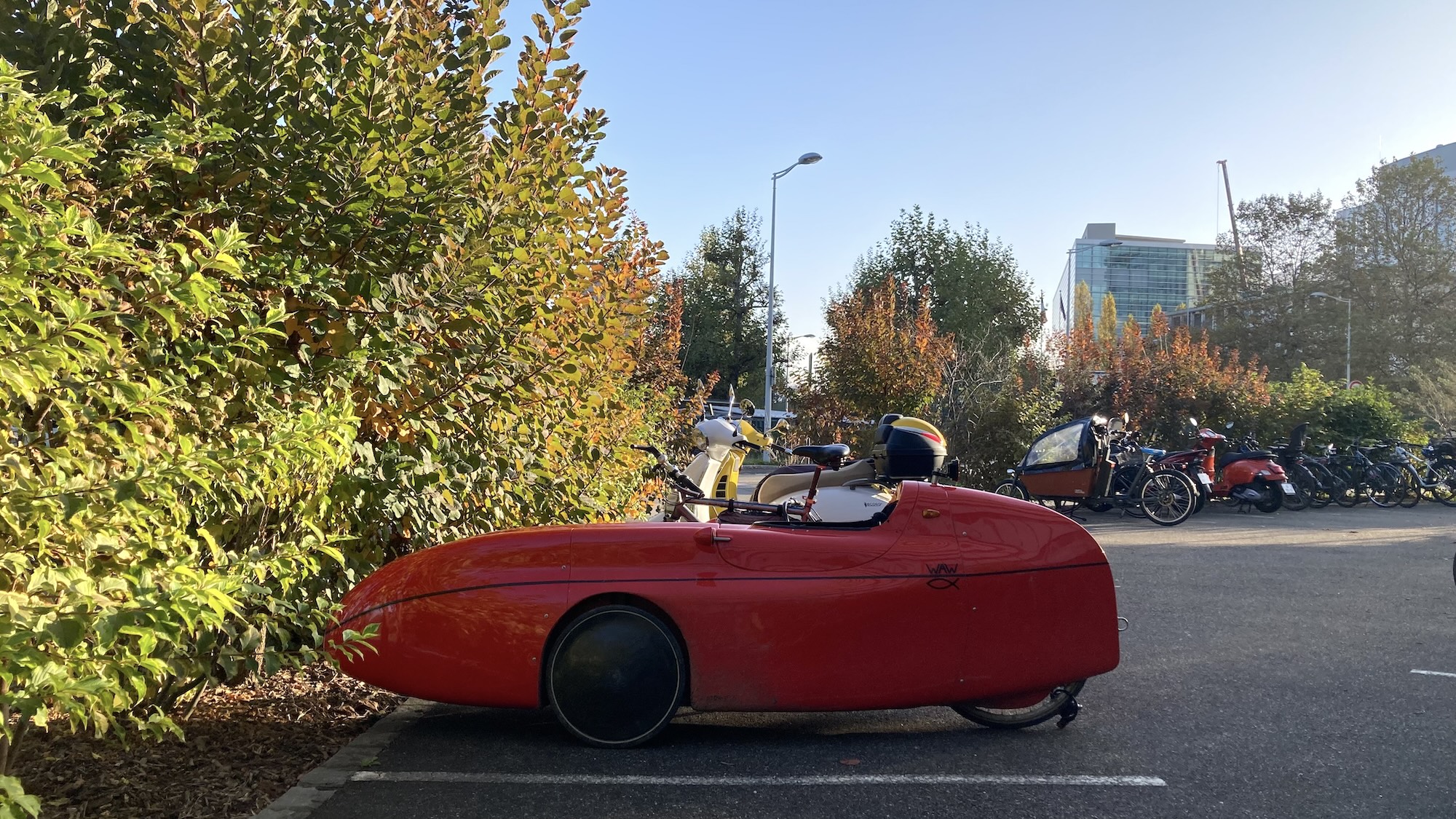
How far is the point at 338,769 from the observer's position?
11.6 ft

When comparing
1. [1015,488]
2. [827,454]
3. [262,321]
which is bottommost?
[1015,488]

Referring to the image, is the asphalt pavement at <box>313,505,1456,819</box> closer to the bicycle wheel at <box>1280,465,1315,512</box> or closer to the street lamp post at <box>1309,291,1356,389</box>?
the bicycle wheel at <box>1280,465,1315,512</box>

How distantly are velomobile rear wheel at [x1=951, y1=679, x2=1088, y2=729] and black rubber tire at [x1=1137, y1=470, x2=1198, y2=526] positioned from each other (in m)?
11.7

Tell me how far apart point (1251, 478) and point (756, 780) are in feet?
52.9

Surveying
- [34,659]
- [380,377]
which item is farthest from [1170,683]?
[34,659]

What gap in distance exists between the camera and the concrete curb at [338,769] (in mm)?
3141

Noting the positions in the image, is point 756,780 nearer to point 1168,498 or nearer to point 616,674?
point 616,674

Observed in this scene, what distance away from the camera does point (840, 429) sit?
18219mm

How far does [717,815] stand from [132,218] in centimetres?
284

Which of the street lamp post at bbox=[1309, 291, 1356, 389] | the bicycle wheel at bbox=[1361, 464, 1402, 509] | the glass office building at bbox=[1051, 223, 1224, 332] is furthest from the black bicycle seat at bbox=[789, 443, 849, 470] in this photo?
the glass office building at bbox=[1051, 223, 1224, 332]

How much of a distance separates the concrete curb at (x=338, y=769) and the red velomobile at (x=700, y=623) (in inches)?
10.7

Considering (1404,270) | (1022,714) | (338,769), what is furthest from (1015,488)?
(1404,270)

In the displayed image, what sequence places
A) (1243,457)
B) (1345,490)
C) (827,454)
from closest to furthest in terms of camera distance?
(827,454) < (1243,457) < (1345,490)

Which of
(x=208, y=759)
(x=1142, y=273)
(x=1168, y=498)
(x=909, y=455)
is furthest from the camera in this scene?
(x=1142, y=273)
